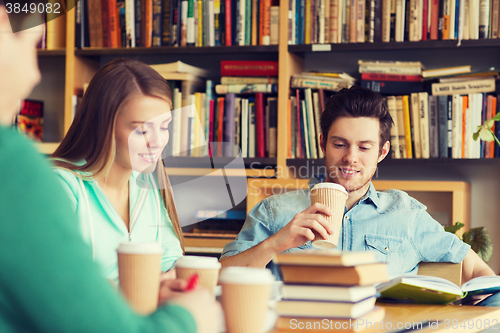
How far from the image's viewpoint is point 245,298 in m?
0.65

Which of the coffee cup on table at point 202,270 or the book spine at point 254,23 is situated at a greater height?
the book spine at point 254,23

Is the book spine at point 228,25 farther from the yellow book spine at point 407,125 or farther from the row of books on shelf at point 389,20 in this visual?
the yellow book spine at point 407,125

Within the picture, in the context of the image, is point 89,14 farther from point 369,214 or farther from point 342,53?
point 369,214

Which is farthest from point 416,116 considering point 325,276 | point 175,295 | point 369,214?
point 175,295

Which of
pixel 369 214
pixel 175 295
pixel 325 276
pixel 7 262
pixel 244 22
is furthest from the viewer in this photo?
pixel 244 22

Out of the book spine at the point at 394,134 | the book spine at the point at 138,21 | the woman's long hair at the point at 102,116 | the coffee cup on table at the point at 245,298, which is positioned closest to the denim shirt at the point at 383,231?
the woman's long hair at the point at 102,116

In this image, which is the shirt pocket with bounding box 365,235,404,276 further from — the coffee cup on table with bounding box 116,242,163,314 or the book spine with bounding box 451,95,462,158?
the coffee cup on table with bounding box 116,242,163,314

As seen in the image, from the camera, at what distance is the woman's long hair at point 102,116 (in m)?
1.31

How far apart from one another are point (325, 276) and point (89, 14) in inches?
92.4

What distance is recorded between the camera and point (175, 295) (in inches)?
23.6

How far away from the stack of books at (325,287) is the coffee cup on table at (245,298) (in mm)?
72

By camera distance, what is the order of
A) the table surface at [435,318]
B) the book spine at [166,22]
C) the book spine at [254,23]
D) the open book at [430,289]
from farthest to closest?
the book spine at [166,22]
the book spine at [254,23]
the open book at [430,289]
the table surface at [435,318]

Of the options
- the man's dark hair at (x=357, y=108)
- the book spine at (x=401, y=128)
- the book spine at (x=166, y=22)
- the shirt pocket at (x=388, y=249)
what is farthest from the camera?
the book spine at (x=166, y=22)

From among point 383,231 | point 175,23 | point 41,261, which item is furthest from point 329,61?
point 41,261
